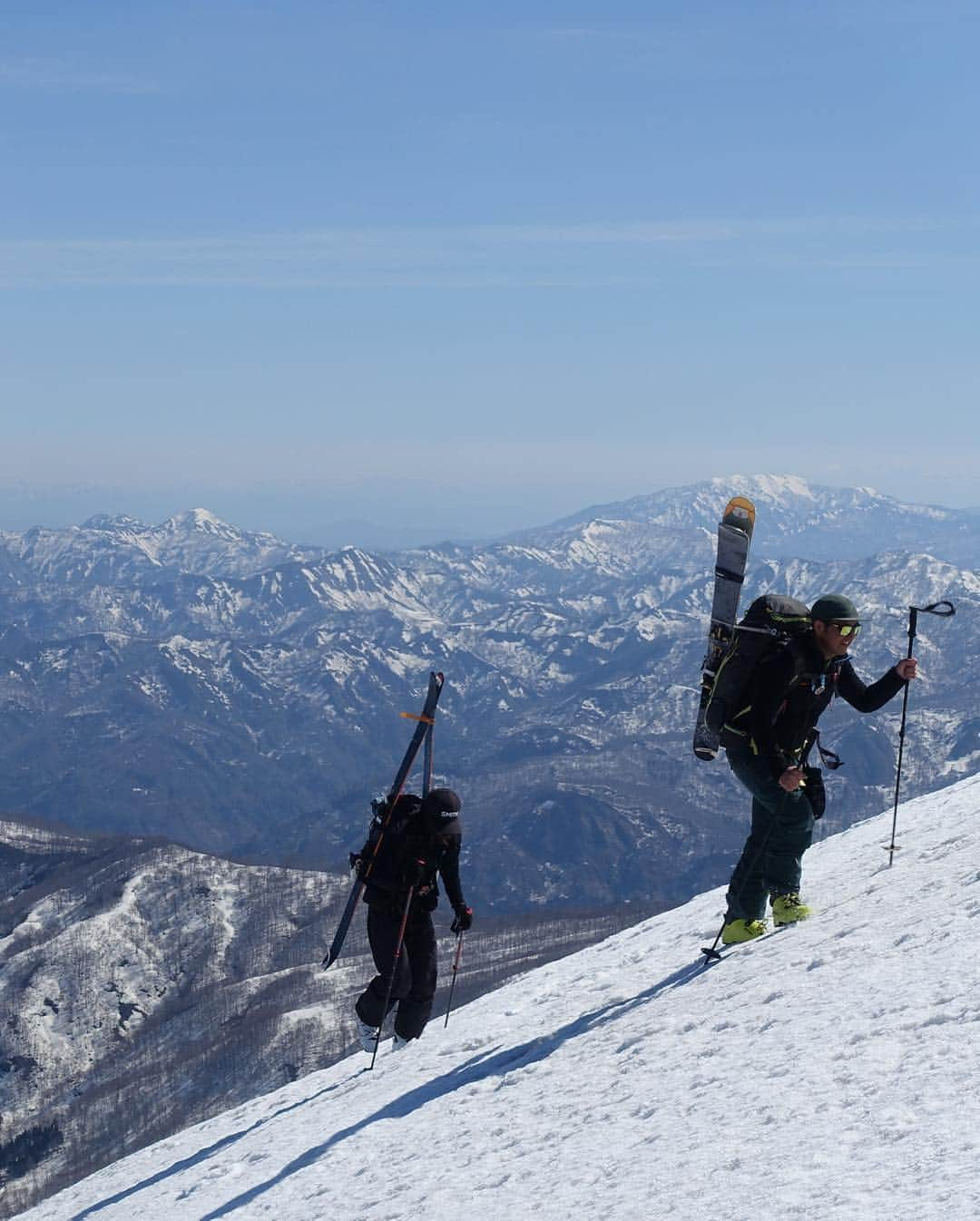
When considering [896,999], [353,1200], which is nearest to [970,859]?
[896,999]

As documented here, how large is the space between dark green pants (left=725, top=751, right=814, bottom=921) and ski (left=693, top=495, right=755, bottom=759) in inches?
23.2

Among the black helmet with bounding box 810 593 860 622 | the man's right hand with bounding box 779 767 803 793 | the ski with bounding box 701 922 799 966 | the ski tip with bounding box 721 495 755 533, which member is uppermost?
the ski tip with bounding box 721 495 755 533

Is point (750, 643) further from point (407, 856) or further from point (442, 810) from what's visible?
point (407, 856)

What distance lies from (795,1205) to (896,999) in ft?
12.7

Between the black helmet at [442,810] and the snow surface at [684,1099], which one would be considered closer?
the snow surface at [684,1099]

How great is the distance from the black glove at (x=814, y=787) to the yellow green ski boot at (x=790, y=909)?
47.7 inches

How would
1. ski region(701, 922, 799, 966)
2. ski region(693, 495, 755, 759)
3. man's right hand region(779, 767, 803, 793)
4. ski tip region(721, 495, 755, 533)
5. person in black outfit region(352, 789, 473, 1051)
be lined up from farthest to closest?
ski tip region(721, 495, 755, 533) < person in black outfit region(352, 789, 473, 1051) < ski region(693, 495, 755, 759) < ski region(701, 922, 799, 966) < man's right hand region(779, 767, 803, 793)

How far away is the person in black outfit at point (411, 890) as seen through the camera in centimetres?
1878

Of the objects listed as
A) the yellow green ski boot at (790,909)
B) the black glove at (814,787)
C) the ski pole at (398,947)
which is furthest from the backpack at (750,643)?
the ski pole at (398,947)

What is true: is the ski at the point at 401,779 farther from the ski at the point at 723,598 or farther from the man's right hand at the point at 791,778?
the man's right hand at the point at 791,778

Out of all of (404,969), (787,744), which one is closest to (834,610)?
(787,744)

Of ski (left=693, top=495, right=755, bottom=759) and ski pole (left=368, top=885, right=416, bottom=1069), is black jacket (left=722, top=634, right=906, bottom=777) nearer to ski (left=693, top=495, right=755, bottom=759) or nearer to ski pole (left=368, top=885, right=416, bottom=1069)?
ski (left=693, top=495, right=755, bottom=759)

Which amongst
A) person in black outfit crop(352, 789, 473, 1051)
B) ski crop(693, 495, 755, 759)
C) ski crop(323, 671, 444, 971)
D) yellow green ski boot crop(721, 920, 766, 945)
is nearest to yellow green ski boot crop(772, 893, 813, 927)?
yellow green ski boot crop(721, 920, 766, 945)

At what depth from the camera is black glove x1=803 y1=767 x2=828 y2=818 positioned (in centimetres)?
1622
